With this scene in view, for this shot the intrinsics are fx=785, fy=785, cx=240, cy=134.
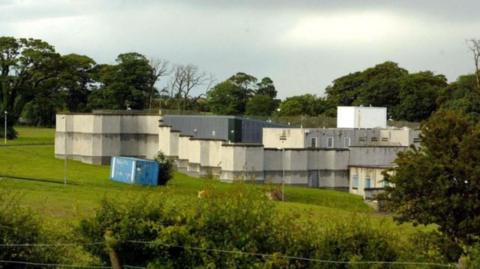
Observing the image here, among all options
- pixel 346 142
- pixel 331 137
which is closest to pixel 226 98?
pixel 346 142

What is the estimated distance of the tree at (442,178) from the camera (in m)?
23.3

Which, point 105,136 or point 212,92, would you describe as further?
point 212,92

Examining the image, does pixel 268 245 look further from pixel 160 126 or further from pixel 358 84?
pixel 358 84

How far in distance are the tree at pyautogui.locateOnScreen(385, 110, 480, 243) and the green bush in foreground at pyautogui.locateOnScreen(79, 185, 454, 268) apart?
814cm

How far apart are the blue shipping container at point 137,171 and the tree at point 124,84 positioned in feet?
175

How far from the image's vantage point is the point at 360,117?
8275 cm

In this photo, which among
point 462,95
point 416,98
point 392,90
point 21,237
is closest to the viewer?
point 21,237

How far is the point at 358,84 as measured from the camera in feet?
428

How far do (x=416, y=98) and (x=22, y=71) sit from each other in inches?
2180

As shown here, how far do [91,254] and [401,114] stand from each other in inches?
4107

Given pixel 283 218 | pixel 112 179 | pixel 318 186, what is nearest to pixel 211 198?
pixel 283 218

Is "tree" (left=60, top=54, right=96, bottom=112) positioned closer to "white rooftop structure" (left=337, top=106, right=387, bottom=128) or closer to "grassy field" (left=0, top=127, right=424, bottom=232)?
"grassy field" (left=0, top=127, right=424, bottom=232)

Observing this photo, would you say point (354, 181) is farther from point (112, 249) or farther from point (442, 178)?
point (112, 249)

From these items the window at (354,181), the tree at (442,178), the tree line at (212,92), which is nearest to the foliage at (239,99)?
the tree line at (212,92)
